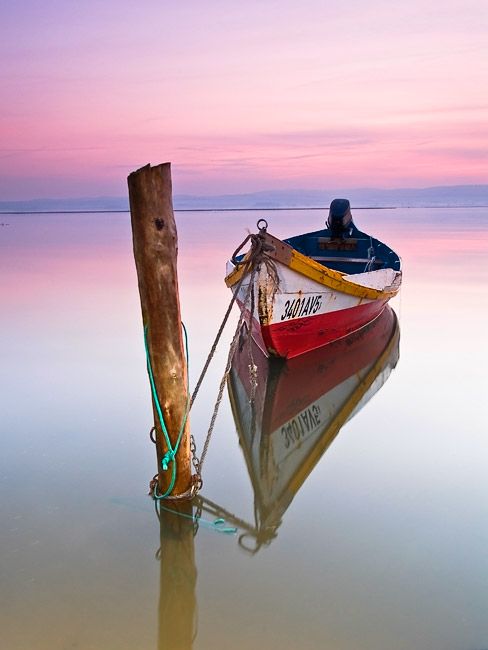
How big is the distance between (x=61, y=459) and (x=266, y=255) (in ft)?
12.0

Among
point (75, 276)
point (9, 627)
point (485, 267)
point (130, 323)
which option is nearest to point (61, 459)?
point (9, 627)

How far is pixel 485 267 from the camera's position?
79.5 feet

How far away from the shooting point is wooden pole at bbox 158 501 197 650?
3836 mm

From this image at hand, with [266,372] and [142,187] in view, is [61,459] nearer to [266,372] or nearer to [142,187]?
[142,187]

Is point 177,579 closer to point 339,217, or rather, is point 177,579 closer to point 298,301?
point 298,301

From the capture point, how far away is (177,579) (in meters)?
4.38

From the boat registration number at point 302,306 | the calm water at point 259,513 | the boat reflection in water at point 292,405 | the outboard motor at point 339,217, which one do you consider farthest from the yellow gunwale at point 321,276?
the outboard motor at point 339,217

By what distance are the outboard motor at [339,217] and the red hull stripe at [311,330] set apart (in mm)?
2693

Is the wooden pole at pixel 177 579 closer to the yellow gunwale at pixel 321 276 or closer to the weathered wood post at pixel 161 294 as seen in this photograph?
the weathered wood post at pixel 161 294

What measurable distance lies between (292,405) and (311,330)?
7.32 ft

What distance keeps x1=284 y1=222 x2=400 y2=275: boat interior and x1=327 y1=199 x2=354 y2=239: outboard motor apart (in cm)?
8

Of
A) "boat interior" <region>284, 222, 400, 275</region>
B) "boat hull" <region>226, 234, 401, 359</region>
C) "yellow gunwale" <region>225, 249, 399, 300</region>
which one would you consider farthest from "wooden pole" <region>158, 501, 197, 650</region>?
"boat interior" <region>284, 222, 400, 275</region>

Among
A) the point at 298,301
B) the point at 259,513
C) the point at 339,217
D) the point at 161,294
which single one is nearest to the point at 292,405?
the point at 298,301

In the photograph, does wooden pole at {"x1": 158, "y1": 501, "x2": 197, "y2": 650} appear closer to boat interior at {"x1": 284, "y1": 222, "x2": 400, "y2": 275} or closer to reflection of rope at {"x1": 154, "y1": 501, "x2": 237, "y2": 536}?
reflection of rope at {"x1": 154, "y1": 501, "x2": 237, "y2": 536}
